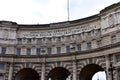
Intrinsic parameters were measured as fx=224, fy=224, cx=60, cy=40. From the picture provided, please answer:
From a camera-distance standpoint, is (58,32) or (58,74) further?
(58,74)

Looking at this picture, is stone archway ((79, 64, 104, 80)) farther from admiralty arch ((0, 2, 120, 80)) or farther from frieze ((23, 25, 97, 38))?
frieze ((23, 25, 97, 38))

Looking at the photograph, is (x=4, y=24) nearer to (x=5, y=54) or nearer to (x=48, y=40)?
(x=5, y=54)

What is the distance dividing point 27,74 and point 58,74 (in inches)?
297

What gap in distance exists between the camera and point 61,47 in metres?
51.2

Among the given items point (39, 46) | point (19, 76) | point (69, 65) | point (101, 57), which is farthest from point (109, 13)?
point (19, 76)

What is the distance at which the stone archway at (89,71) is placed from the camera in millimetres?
48438

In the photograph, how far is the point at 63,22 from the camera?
173 feet

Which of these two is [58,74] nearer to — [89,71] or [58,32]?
[89,71]

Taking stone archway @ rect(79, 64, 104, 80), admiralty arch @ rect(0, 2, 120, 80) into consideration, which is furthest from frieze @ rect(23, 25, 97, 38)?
stone archway @ rect(79, 64, 104, 80)

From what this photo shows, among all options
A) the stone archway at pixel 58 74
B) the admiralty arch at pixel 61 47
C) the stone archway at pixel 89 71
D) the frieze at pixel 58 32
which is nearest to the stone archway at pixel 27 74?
the admiralty arch at pixel 61 47

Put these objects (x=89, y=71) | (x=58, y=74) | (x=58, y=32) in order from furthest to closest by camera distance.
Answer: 1. (x=58, y=74)
2. (x=58, y=32)
3. (x=89, y=71)

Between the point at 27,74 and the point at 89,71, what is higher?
the point at 27,74

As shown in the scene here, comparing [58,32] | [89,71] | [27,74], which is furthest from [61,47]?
[27,74]

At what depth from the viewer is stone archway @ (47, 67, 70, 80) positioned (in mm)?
52144
